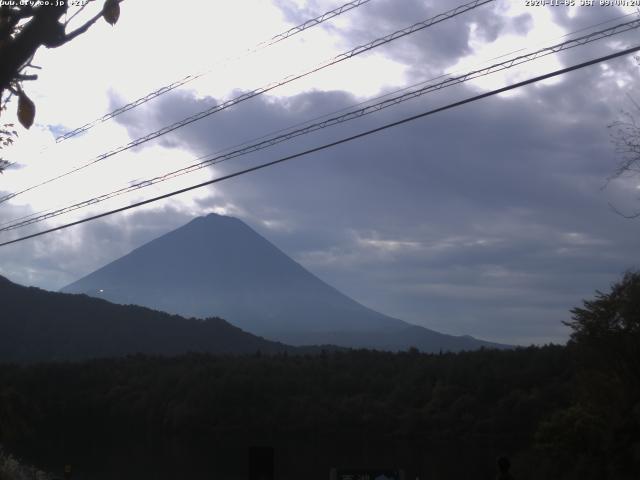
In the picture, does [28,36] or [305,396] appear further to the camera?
[305,396]

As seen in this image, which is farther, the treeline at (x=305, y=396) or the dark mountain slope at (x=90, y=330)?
the dark mountain slope at (x=90, y=330)

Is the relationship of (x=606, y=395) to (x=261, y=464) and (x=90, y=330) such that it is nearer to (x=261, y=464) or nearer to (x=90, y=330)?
(x=261, y=464)

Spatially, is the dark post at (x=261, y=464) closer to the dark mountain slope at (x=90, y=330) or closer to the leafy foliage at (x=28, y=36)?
the leafy foliage at (x=28, y=36)

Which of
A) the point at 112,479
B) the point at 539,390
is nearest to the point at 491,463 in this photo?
the point at 539,390

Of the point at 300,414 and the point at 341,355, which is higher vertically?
the point at 341,355

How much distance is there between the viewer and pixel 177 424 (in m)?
77.8

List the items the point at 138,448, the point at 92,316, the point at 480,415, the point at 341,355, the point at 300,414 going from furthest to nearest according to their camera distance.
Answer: the point at 92,316 → the point at 341,355 → the point at 300,414 → the point at 480,415 → the point at 138,448

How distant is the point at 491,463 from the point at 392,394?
29789 millimetres

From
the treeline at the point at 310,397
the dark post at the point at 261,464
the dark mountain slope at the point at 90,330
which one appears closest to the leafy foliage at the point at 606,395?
the treeline at the point at 310,397

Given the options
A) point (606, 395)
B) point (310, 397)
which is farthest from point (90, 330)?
point (606, 395)

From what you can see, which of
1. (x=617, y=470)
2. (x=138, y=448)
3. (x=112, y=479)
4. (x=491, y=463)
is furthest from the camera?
(x=138, y=448)

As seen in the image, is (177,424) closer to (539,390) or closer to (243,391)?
(243,391)

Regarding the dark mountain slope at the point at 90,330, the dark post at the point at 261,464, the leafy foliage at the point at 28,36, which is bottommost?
the dark post at the point at 261,464

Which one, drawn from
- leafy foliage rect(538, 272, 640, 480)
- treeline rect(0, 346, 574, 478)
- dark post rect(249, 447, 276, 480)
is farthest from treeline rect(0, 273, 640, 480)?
dark post rect(249, 447, 276, 480)
